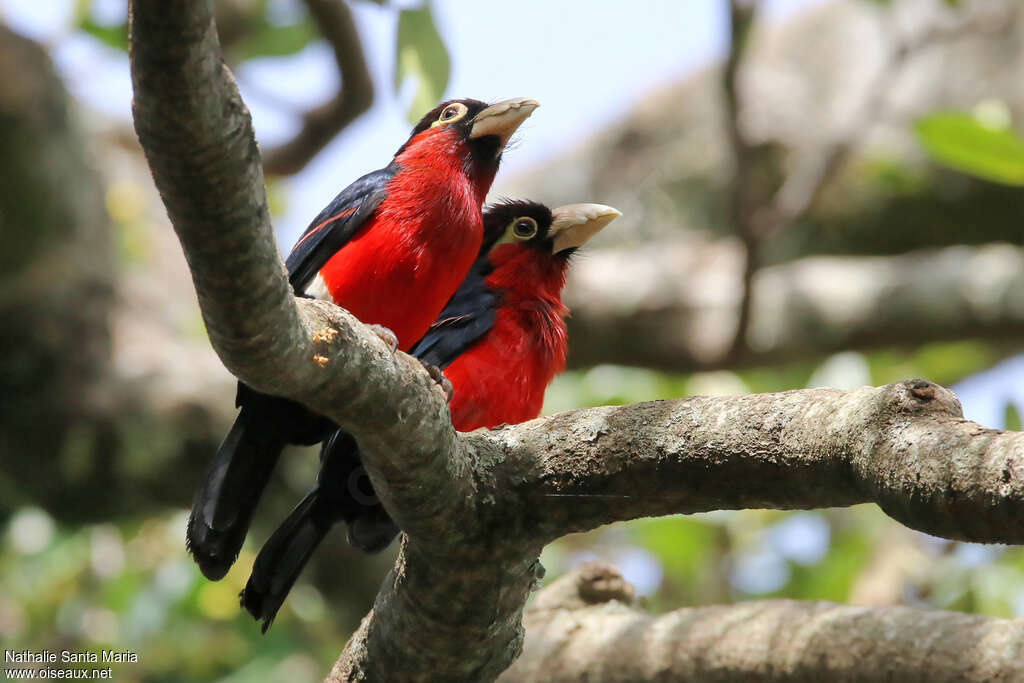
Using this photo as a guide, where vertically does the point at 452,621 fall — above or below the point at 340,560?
above

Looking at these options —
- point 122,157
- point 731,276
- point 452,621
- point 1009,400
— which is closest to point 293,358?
point 452,621

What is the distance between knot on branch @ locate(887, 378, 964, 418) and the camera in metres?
1.82

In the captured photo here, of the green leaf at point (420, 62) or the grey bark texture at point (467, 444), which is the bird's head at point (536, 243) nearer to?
the grey bark texture at point (467, 444)

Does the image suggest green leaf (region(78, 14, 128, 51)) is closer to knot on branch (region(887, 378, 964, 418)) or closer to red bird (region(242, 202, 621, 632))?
red bird (region(242, 202, 621, 632))

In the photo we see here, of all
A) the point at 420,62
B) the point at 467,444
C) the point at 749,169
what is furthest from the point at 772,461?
the point at 749,169

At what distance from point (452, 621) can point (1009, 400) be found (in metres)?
2.11

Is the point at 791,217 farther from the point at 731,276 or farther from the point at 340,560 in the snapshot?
the point at 340,560

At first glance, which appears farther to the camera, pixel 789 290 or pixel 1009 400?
pixel 789 290

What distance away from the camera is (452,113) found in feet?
13.7

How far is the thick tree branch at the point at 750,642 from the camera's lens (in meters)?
2.89

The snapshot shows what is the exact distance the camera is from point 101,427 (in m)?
5.59

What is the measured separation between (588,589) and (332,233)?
1.47 meters

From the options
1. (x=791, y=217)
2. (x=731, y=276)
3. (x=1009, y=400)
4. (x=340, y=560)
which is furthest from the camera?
(x=731, y=276)

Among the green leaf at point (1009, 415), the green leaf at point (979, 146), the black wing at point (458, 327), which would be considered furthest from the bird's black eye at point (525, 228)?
the green leaf at point (1009, 415)
